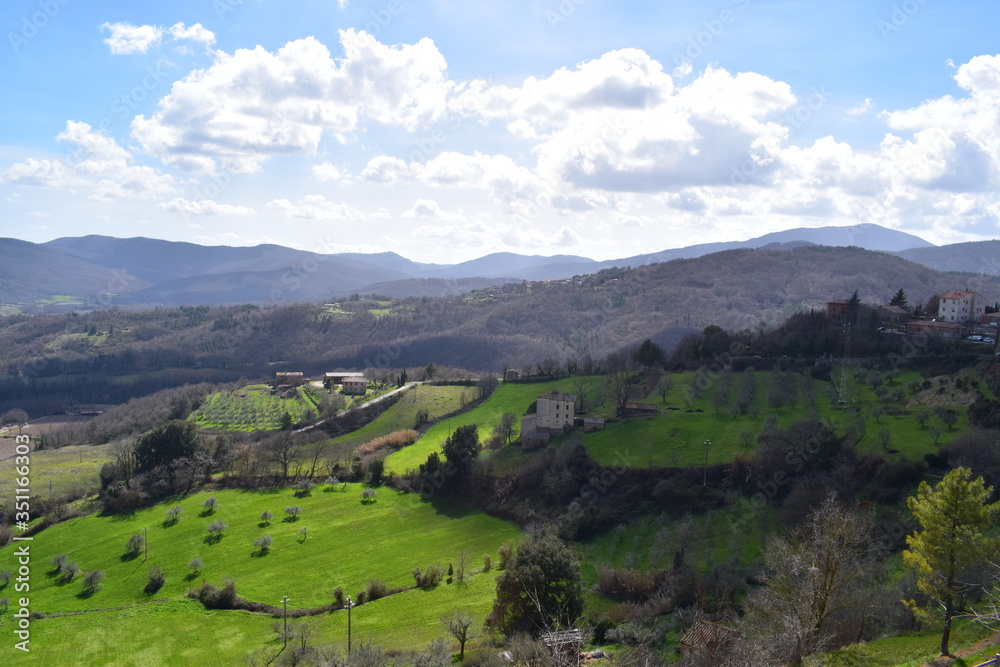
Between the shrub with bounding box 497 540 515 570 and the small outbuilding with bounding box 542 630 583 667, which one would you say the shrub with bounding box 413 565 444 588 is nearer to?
the shrub with bounding box 497 540 515 570

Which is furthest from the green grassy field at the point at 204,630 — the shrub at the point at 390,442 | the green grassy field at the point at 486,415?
the shrub at the point at 390,442

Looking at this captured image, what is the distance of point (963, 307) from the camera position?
62.1 m

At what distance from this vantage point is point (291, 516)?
4650 centimetres

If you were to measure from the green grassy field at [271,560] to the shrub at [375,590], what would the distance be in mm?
708

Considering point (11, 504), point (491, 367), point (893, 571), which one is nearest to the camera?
point (893, 571)

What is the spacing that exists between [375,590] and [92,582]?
1703 centimetres

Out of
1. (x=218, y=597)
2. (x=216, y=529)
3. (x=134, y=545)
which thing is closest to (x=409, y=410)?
(x=216, y=529)

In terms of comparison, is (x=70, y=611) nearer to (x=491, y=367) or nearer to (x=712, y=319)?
(x=491, y=367)

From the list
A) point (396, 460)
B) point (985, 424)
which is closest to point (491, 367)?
point (396, 460)

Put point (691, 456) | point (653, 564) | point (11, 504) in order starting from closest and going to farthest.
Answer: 1. point (653, 564)
2. point (691, 456)
3. point (11, 504)

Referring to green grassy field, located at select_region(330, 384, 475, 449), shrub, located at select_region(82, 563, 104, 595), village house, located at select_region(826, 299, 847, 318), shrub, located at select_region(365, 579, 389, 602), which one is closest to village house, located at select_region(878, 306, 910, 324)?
village house, located at select_region(826, 299, 847, 318)

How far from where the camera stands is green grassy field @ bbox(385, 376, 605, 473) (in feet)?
196

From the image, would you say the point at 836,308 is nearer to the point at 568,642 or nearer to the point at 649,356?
the point at 649,356

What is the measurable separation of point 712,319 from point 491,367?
5602cm
